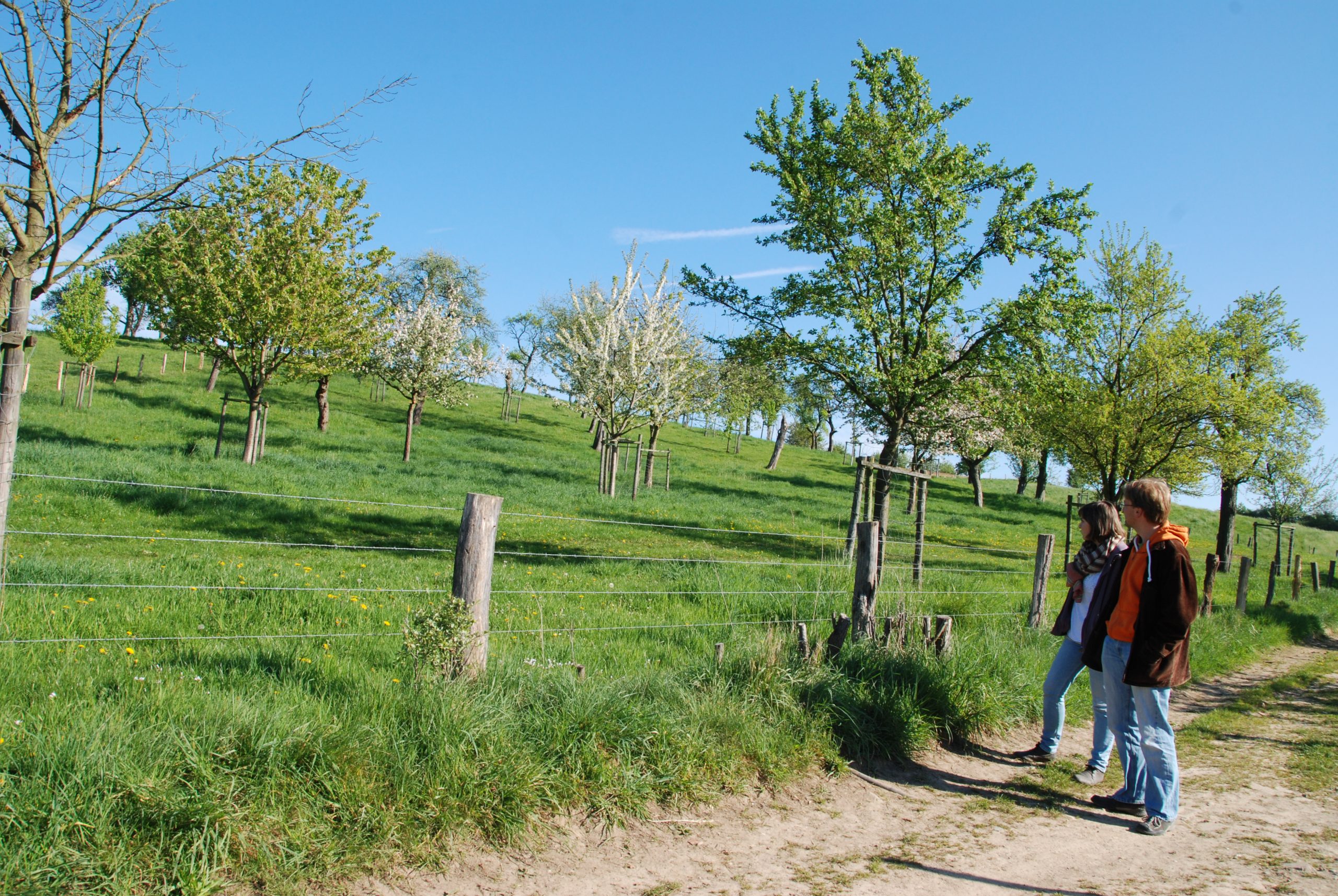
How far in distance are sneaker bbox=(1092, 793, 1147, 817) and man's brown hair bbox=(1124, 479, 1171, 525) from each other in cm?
173

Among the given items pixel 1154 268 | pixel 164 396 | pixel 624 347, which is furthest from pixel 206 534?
pixel 164 396

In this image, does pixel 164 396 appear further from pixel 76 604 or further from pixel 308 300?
pixel 76 604

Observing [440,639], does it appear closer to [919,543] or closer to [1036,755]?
[1036,755]

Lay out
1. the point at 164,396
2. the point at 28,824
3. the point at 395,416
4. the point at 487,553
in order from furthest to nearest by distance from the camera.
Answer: the point at 395,416 → the point at 164,396 → the point at 487,553 → the point at 28,824

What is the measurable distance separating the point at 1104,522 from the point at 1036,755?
175 centimetres

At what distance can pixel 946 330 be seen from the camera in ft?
41.7

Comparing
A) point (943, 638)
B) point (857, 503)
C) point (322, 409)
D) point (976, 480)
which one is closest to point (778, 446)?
point (976, 480)

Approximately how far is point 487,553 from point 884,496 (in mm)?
7818

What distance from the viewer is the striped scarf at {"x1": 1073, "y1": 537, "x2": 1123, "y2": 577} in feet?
18.8

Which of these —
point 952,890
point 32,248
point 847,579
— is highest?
point 32,248

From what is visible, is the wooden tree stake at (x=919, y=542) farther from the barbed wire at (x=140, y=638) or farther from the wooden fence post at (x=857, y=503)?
the barbed wire at (x=140, y=638)

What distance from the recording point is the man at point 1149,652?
4.75 metres

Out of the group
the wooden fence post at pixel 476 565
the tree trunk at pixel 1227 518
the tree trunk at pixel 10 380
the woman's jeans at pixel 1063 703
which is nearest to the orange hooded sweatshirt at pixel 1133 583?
the woman's jeans at pixel 1063 703

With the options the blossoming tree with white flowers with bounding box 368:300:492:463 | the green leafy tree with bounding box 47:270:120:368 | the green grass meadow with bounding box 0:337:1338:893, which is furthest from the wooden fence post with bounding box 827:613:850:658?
the green leafy tree with bounding box 47:270:120:368
